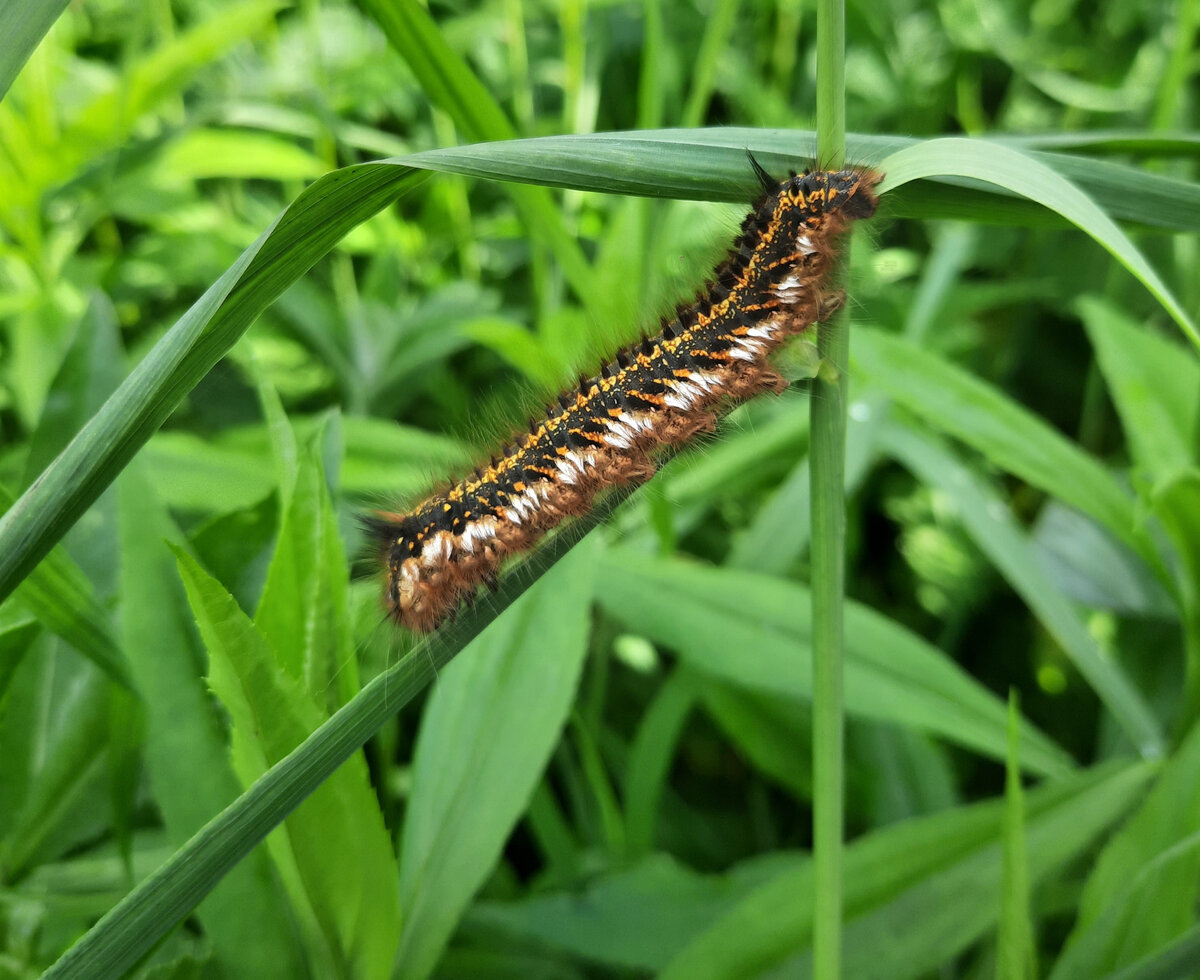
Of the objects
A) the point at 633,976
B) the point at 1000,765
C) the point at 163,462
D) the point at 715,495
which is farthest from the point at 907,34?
the point at 633,976

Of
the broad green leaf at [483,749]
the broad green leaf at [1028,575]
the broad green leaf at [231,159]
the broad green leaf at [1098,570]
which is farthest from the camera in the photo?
the broad green leaf at [231,159]

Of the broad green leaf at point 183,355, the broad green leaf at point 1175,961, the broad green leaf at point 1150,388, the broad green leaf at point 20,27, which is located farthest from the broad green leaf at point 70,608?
the broad green leaf at point 1150,388

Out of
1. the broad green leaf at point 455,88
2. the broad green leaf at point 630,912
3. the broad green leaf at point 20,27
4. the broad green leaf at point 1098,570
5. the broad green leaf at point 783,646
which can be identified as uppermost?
the broad green leaf at point 455,88

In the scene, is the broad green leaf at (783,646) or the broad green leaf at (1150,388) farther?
the broad green leaf at (1150,388)

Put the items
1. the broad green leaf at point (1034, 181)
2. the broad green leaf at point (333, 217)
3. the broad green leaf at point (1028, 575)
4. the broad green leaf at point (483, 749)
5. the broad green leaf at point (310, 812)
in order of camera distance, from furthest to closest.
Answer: the broad green leaf at point (1028, 575) < the broad green leaf at point (483, 749) < the broad green leaf at point (310, 812) < the broad green leaf at point (333, 217) < the broad green leaf at point (1034, 181)

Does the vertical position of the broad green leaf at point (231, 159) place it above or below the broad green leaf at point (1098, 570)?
above

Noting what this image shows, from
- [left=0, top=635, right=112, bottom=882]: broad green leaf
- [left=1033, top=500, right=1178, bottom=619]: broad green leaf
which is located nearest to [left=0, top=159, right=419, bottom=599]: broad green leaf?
[left=0, top=635, right=112, bottom=882]: broad green leaf

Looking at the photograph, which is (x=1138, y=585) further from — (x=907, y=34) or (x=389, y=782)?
(x=907, y=34)

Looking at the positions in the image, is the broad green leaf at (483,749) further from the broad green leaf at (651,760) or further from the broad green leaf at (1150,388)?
the broad green leaf at (1150,388)
